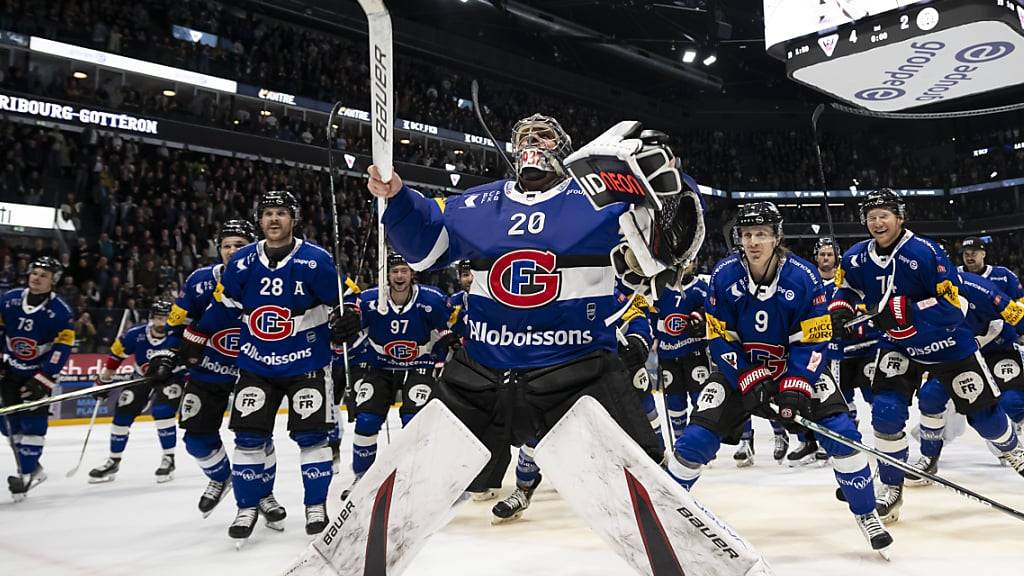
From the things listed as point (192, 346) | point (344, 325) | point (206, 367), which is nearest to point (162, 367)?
point (192, 346)

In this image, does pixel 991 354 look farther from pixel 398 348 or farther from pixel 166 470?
→ pixel 166 470

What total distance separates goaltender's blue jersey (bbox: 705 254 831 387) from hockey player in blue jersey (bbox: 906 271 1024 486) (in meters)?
1.65

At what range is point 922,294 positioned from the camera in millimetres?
4484

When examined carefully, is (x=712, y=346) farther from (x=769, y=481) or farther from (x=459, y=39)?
(x=459, y=39)

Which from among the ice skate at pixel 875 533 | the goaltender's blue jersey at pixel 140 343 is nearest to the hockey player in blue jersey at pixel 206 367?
the goaltender's blue jersey at pixel 140 343

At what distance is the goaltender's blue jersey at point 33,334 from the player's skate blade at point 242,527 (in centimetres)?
282

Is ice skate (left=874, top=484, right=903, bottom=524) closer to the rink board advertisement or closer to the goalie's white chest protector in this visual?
the goalie's white chest protector

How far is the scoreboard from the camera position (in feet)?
21.9

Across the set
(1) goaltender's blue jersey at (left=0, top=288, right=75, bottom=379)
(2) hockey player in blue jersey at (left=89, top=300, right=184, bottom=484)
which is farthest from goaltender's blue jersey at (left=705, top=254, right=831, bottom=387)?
(1) goaltender's blue jersey at (left=0, top=288, right=75, bottom=379)


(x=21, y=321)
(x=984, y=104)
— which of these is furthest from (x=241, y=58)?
(x=984, y=104)

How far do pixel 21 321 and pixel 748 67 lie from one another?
23.9 m

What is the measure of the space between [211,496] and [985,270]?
5.91 meters

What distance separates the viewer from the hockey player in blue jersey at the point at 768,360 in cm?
349

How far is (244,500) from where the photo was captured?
4055mm
